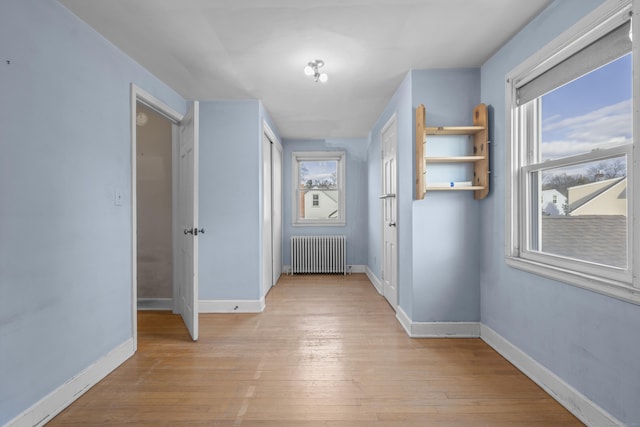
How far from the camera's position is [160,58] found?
8.61 ft

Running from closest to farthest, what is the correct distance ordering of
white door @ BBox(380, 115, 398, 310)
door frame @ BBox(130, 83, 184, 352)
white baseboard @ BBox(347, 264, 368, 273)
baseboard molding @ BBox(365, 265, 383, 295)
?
door frame @ BBox(130, 83, 184, 352), white door @ BBox(380, 115, 398, 310), baseboard molding @ BBox(365, 265, 383, 295), white baseboard @ BBox(347, 264, 368, 273)

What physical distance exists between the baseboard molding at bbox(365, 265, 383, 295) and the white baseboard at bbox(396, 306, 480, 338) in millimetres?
1429

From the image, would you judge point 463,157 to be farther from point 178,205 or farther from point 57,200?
point 178,205

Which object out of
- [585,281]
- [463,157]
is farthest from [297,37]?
[585,281]

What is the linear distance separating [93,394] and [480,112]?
11.8ft

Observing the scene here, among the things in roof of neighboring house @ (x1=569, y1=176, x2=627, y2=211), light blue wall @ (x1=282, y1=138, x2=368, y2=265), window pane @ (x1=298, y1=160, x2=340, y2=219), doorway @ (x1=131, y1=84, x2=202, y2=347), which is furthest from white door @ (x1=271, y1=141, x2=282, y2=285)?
roof of neighboring house @ (x1=569, y1=176, x2=627, y2=211)

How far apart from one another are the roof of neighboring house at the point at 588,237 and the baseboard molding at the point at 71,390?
322cm

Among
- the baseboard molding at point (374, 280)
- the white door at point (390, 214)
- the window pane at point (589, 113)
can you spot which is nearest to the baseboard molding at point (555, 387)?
the white door at point (390, 214)

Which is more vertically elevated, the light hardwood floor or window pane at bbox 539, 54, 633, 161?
window pane at bbox 539, 54, 633, 161

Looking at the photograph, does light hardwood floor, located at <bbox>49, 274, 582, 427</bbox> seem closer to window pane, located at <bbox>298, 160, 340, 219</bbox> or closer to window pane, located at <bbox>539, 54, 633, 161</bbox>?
window pane, located at <bbox>539, 54, 633, 161</bbox>

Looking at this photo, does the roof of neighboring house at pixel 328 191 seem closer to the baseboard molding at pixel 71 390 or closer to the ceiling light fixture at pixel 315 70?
the ceiling light fixture at pixel 315 70

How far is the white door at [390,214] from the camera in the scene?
3.57 metres

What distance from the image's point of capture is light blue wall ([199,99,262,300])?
11.9 ft

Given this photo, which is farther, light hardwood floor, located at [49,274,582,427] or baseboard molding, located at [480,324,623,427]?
light hardwood floor, located at [49,274,582,427]
